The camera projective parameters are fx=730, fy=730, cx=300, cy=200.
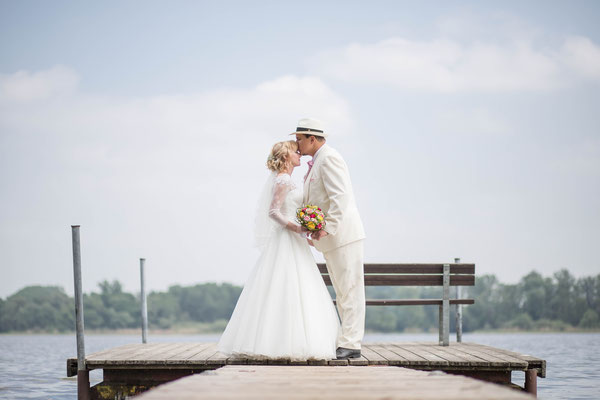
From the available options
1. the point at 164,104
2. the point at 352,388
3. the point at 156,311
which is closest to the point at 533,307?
the point at 156,311

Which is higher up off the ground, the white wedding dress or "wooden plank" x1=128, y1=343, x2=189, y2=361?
the white wedding dress

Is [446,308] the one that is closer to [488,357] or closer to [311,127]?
[488,357]

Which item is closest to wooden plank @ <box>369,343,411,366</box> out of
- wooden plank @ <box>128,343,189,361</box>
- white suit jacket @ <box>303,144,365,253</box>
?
white suit jacket @ <box>303,144,365,253</box>

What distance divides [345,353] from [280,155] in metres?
2.06

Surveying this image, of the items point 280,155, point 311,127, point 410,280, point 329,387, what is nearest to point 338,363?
point 280,155

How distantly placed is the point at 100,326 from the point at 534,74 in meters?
68.8

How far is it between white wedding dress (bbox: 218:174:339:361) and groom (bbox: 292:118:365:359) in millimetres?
184

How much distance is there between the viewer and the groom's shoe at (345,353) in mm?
7149

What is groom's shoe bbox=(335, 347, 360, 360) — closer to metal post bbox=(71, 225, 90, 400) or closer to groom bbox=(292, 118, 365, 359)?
groom bbox=(292, 118, 365, 359)

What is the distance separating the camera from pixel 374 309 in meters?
69.0

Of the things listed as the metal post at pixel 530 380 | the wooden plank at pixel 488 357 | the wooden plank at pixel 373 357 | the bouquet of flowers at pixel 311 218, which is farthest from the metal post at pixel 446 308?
the bouquet of flowers at pixel 311 218

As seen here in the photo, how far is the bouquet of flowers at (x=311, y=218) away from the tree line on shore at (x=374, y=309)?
5887cm

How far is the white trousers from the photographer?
711 centimetres

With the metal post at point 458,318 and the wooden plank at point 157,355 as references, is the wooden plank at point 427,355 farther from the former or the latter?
the wooden plank at point 157,355
